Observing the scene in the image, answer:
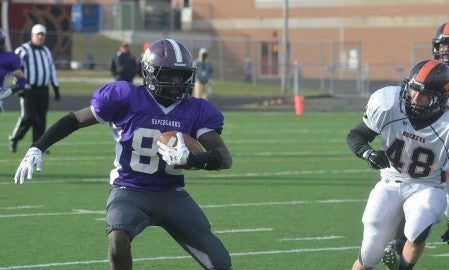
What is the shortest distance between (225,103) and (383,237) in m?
22.2

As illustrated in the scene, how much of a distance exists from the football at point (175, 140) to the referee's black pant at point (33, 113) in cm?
876

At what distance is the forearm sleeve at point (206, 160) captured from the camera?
524cm

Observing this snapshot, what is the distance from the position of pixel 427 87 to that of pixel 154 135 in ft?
5.42

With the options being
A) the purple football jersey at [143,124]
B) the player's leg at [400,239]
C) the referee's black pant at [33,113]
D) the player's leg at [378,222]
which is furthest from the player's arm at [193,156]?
the referee's black pant at [33,113]

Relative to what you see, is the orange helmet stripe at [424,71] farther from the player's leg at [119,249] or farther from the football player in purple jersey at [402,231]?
the player's leg at [119,249]

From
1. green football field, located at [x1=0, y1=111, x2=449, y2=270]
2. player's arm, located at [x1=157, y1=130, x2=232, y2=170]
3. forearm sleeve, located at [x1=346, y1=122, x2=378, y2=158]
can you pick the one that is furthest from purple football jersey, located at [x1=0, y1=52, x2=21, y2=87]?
player's arm, located at [x1=157, y1=130, x2=232, y2=170]

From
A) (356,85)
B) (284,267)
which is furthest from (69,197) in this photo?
(356,85)

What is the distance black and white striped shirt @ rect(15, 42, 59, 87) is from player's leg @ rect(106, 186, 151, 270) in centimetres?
864

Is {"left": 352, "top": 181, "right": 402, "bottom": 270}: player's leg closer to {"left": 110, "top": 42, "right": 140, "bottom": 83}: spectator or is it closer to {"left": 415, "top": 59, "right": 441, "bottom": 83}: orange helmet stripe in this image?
{"left": 415, "top": 59, "right": 441, "bottom": 83}: orange helmet stripe

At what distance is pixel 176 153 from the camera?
17.2 ft

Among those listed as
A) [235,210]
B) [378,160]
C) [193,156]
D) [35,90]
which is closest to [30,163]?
[193,156]

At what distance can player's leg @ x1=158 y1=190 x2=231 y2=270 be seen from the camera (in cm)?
532

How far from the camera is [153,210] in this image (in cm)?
549

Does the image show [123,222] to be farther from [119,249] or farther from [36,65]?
[36,65]
